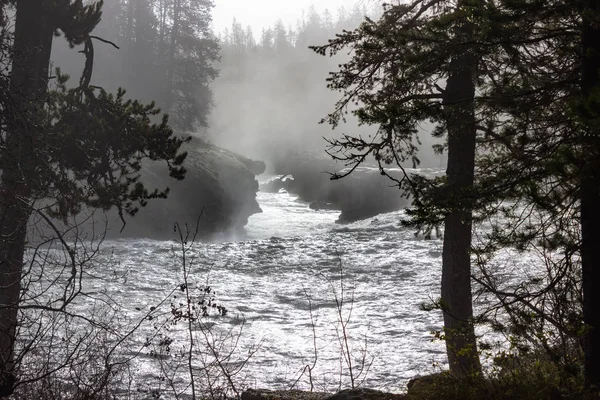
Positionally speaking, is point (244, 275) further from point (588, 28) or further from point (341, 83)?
point (588, 28)

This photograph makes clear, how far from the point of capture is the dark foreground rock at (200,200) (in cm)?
2333

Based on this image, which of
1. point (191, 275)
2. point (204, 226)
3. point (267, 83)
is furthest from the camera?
point (267, 83)

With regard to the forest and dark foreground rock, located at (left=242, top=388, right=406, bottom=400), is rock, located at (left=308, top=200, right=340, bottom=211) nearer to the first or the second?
the forest

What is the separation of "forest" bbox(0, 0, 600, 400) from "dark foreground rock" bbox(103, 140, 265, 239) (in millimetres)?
92

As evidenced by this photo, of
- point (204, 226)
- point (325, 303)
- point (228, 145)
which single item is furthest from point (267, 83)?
point (325, 303)

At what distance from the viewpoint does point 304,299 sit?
46.3 feet

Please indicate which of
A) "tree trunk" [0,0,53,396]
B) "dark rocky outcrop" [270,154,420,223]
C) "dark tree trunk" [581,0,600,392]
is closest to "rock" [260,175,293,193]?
"dark rocky outcrop" [270,154,420,223]

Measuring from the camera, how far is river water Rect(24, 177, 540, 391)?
939 centimetres

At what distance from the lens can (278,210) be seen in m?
35.6

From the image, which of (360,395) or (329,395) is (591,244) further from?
(329,395)

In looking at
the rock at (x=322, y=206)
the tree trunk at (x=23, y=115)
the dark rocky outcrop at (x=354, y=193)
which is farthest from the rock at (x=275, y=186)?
the tree trunk at (x=23, y=115)

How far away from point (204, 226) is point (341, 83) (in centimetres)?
1919

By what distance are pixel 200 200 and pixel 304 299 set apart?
12.4 metres

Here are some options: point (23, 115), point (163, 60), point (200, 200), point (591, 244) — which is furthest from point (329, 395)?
point (163, 60)
